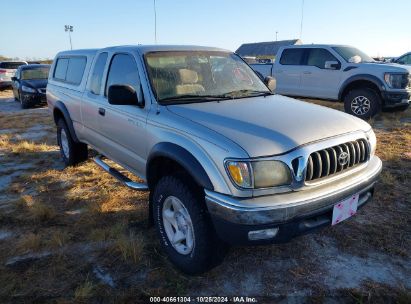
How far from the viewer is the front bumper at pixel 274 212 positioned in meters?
2.24

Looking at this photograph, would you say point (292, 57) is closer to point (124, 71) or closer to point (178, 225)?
point (124, 71)

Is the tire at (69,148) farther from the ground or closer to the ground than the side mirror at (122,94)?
closer to the ground

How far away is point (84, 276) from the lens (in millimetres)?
2850

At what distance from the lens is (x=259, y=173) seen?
90.5 inches

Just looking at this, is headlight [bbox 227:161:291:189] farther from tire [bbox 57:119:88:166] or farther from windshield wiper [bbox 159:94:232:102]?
tire [bbox 57:119:88:166]

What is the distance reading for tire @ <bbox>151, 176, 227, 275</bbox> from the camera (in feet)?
8.34

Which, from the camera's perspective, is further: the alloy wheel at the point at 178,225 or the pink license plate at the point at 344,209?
the alloy wheel at the point at 178,225

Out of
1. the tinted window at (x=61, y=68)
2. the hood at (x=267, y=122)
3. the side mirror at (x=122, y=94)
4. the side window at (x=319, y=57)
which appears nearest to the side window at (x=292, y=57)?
the side window at (x=319, y=57)

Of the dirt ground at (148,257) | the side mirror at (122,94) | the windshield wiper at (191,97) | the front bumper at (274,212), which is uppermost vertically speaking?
the side mirror at (122,94)

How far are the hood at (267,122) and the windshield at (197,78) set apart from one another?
8.6 inches

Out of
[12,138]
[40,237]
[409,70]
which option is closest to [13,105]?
[12,138]

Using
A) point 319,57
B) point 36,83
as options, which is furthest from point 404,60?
point 36,83

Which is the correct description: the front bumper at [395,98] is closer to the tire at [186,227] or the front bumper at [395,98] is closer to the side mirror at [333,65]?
the side mirror at [333,65]

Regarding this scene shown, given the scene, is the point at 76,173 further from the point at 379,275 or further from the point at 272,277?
the point at 379,275
